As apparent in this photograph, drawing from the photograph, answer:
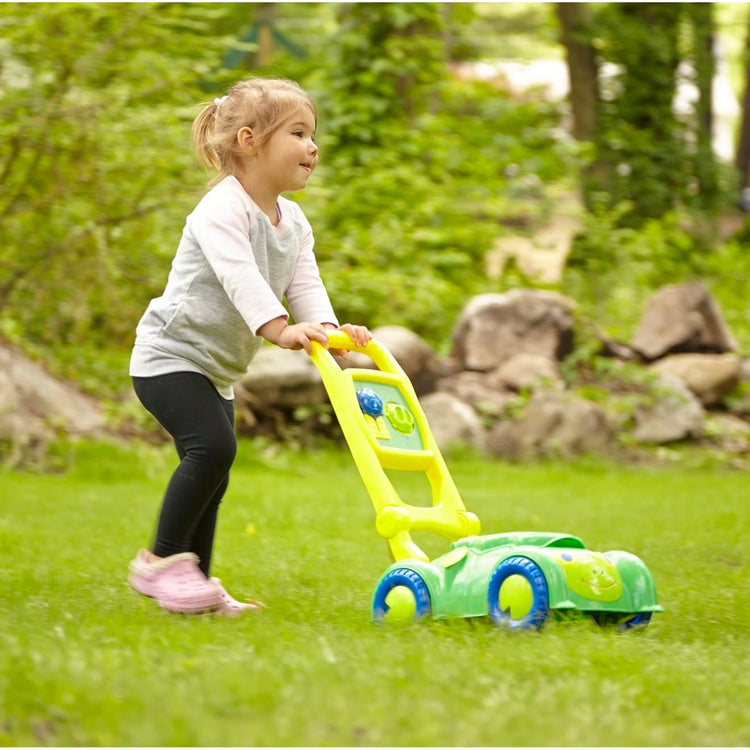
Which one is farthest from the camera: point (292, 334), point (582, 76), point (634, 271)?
point (582, 76)

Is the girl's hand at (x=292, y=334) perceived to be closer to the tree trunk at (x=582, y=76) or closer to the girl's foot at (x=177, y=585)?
the girl's foot at (x=177, y=585)

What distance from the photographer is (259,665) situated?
240 cm

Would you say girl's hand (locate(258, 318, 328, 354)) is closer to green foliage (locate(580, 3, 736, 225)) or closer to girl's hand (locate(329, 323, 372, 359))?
girl's hand (locate(329, 323, 372, 359))

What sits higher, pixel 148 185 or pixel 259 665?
pixel 148 185

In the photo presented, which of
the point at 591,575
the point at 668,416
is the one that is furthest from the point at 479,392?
the point at 591,575

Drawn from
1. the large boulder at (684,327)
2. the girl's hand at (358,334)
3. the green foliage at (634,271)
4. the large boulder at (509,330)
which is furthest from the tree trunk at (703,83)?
the girl's hand at (358,334)

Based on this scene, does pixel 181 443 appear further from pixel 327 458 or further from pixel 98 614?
pixel 327 458

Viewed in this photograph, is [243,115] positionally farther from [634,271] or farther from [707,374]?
[634,271]

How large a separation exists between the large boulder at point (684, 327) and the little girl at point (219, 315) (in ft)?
22.3

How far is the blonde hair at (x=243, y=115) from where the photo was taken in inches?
136

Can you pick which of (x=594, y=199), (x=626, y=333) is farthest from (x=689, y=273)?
(x=626, y=333)

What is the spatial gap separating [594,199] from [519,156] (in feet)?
8.19

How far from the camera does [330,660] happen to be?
2.46 metres

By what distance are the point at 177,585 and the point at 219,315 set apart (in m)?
0.81
